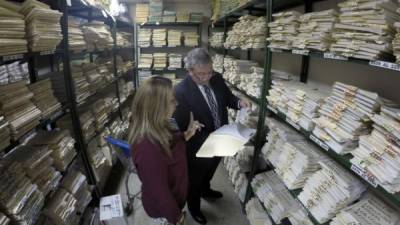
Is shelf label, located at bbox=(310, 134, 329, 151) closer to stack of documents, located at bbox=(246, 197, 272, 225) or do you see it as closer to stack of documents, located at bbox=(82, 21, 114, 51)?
stack of documents, located at bbox=(246, 197, 272, 225)

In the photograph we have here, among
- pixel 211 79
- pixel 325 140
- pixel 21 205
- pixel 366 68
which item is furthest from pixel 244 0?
pixel 21 205

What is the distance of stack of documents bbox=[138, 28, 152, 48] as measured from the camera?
6.42 m

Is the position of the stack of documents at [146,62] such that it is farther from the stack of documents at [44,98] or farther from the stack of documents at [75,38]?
the stack of documents at [44,98]

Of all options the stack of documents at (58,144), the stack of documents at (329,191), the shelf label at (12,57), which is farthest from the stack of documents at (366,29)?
the stack of documents at (58,144)

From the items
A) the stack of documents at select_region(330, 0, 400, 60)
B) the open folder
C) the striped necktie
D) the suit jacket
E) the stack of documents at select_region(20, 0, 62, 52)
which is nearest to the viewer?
the stack of documents at select_region(330, 0, 400, 60)

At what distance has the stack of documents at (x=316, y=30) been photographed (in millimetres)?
1700

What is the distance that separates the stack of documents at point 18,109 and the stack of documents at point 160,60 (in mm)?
4561

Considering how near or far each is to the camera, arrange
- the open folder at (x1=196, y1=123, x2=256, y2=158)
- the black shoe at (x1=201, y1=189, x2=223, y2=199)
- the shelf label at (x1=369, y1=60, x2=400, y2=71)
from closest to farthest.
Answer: the shelf label at (x1=369, y1=60, x2=400, y2=71)
the open folder at (x1=196, y1=123, x2=256, y2=158)
the black shoe at (x1=201, y1=189, x2=223, y2=199)

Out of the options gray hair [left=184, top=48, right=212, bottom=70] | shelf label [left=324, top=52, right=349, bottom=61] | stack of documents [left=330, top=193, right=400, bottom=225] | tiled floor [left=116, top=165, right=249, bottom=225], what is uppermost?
shelf label [left=324, top=52, right=349, bottom=61]

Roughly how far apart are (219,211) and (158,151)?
193 cm

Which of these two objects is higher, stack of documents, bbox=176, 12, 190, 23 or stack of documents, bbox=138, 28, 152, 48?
stack of documents, bbox=176, 12, 190, 23

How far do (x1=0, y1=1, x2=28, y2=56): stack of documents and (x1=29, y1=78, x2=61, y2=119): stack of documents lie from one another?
384 mm

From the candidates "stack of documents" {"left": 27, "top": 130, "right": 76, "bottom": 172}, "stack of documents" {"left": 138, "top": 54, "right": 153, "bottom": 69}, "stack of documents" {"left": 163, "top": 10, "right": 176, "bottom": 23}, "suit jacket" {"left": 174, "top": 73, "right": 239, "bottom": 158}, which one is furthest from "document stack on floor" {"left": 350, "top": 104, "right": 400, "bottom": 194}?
"stack of documents" {"left": 138, "top": 54, "right": 153, "bottom": 69}

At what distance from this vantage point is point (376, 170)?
1.30 m
